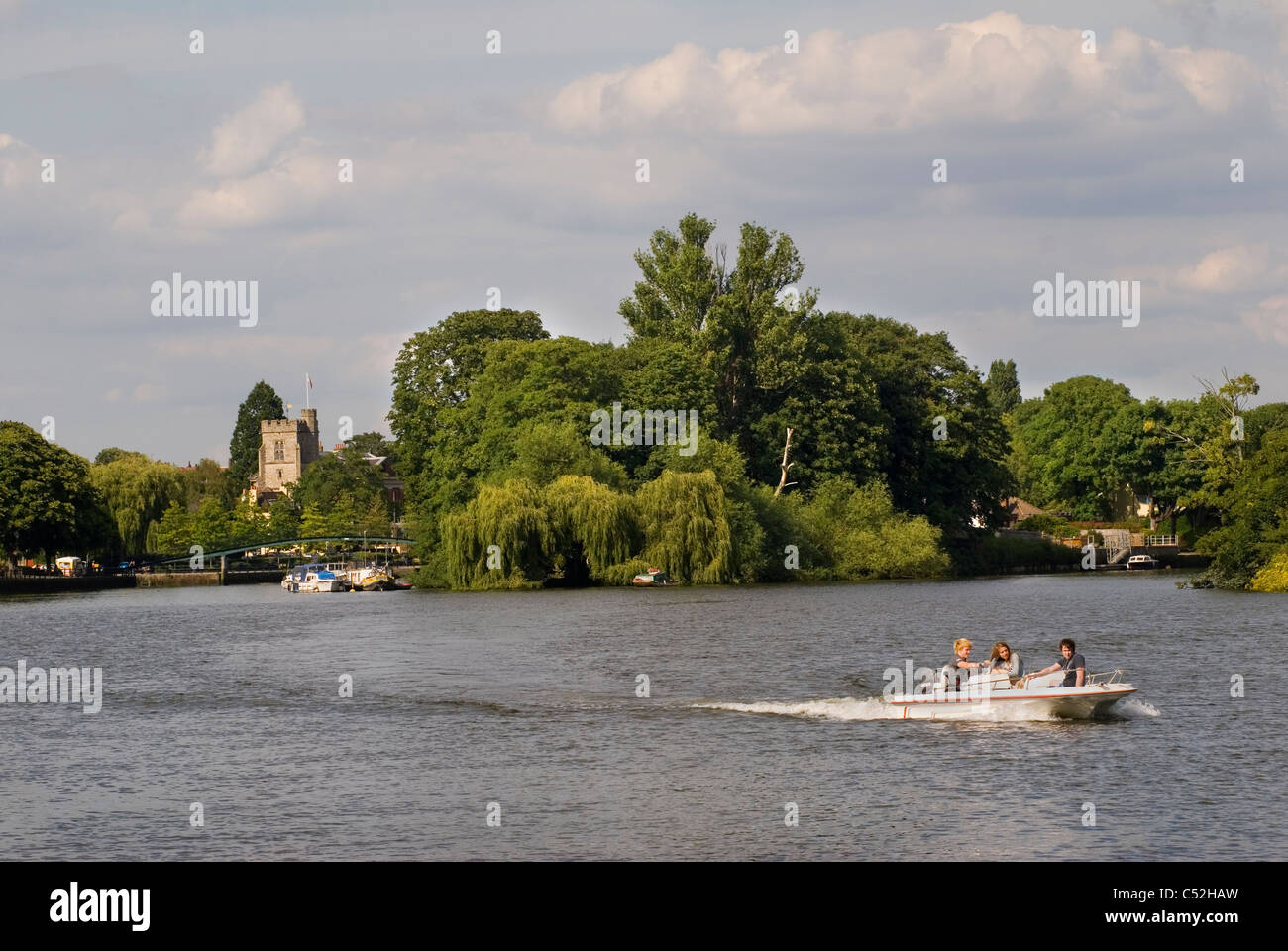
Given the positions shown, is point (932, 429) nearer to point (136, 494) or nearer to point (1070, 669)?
point (136, 494)

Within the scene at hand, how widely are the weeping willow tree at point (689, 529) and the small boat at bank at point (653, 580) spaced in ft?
1.16

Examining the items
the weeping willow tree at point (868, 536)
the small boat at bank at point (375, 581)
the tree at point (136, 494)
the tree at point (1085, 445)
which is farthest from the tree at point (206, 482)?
the weeping willow tree at point (868, 536)

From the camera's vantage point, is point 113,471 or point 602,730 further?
point 113,471

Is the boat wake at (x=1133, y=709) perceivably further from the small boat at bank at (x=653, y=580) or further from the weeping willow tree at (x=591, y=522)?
the weeping willow tree at (x=591, y=522)

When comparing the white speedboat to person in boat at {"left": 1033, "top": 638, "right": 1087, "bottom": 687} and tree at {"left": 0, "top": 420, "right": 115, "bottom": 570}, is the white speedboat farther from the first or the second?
tree at {"left": 0, "top": 420, "right": 115, "bottom": 570}

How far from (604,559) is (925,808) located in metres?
57.2

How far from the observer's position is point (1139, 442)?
126m

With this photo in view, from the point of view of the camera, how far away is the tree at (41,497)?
10288 cm

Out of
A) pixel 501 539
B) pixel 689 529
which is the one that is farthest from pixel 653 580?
pixel 501 539

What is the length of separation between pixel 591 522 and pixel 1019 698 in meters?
49.6

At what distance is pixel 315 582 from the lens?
110062 mm
